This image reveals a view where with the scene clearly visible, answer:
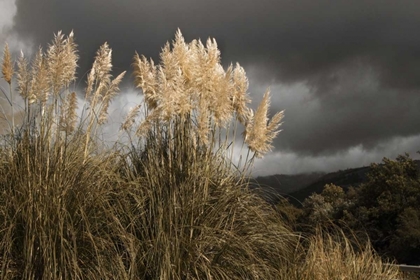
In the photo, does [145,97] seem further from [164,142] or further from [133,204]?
[133,204]

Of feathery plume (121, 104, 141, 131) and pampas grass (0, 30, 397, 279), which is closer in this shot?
pampas grass (0, 30, 397, 279)

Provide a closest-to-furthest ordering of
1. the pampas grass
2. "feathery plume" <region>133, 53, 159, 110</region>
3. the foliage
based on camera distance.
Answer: the pampas grass, "feathery plume" <region>133, 53, 159, 110</region>, the foliage

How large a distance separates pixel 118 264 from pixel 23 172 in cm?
121

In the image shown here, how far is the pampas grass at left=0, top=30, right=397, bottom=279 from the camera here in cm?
417

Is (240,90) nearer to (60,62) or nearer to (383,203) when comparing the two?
(60,62)

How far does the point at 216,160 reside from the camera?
17.4ft

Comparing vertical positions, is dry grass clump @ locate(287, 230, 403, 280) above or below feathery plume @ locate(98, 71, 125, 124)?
below

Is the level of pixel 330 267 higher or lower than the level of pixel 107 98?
lower

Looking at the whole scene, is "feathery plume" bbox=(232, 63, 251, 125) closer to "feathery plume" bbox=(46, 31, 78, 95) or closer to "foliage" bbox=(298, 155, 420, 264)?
"feathery plume" bbox=(46, 31, 78, 95)

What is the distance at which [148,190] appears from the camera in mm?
4574

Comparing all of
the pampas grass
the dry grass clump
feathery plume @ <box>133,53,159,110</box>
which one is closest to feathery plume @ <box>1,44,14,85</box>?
the pampas grass

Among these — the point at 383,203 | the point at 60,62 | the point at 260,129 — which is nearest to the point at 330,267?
the point at 260,129

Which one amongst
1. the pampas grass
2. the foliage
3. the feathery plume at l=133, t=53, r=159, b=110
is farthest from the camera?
the foliage

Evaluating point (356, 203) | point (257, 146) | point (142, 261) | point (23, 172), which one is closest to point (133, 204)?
point (142, 261)
